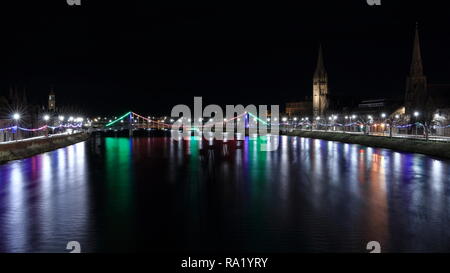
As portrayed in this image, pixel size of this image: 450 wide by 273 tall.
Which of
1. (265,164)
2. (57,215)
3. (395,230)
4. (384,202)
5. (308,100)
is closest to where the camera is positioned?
(395,230)

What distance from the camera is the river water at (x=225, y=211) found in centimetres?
828

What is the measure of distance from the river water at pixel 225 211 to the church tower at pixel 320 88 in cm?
10029

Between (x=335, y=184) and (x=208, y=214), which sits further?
(x=335, y=184)

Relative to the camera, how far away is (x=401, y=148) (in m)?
34.7

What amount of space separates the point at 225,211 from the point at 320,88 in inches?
4371

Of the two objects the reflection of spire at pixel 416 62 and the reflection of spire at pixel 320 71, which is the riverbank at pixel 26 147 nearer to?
the reflection of spire at pixel 416 62

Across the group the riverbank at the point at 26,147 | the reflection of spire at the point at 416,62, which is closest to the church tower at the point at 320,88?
the reflection of spire at the point at 416,62

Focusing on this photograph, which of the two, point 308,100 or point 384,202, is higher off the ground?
point 308,100

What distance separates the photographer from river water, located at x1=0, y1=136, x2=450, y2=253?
8.28 m

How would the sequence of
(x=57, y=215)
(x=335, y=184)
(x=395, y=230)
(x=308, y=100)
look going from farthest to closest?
(x=308, y=100) → (x=335, y=184) → (x=57, y=215) → (x=395, y=230)

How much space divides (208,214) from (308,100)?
140219mm

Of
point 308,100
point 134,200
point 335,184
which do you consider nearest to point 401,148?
point 335,184

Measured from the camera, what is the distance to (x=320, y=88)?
11881 centimetres

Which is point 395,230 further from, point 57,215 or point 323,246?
point 57,215
